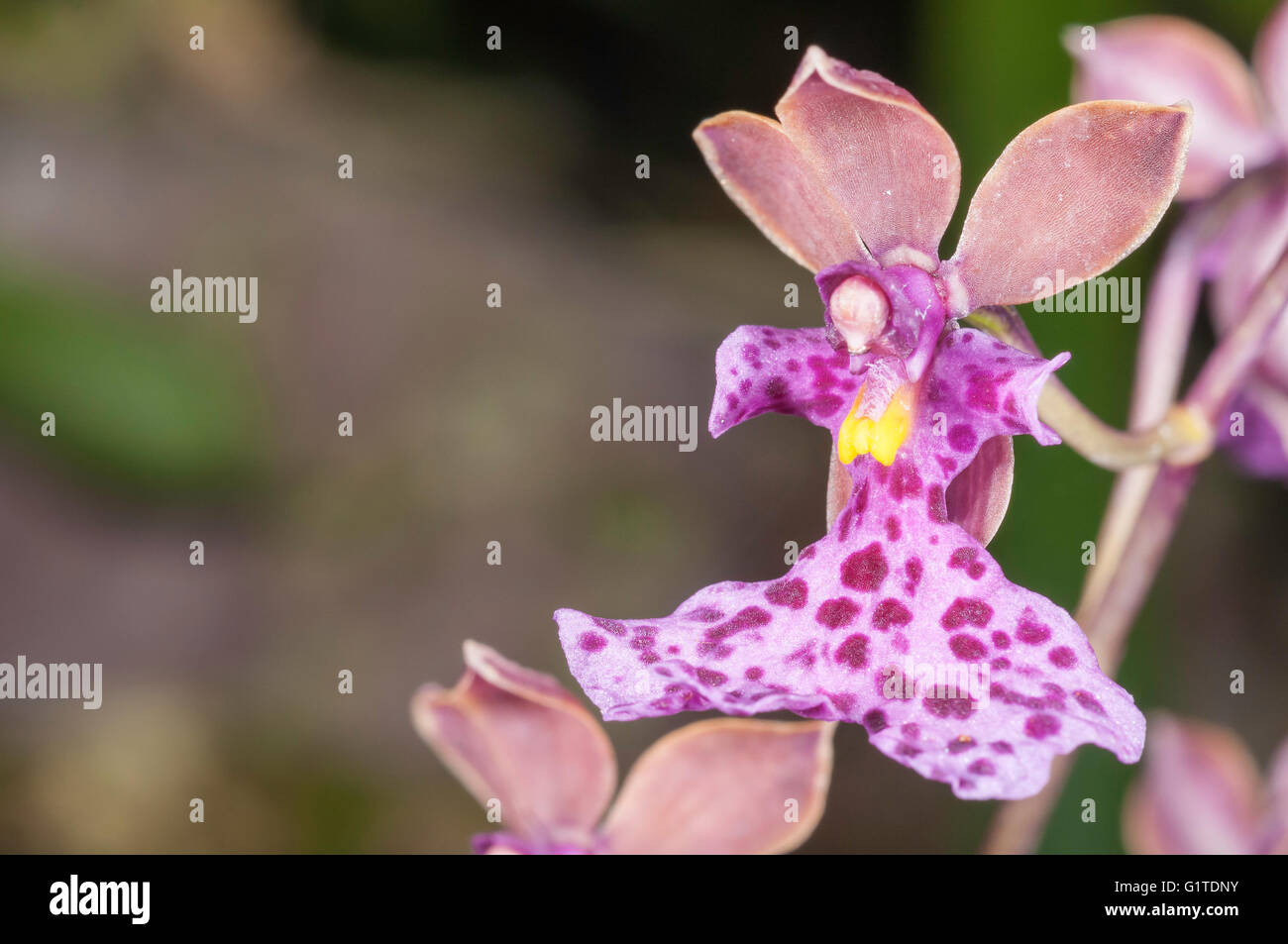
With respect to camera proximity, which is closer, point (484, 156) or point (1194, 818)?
point (1194, 818)

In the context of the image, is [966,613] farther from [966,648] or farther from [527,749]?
[527,749]

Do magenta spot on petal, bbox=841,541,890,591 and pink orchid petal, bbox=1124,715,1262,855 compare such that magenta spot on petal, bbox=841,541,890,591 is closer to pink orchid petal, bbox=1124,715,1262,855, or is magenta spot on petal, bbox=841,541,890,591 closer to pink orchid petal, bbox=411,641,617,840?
pink orchid petal, bbox=411,641,617,840

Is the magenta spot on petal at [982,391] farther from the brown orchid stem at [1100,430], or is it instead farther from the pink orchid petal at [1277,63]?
the pink orchid petal at [1277,63]

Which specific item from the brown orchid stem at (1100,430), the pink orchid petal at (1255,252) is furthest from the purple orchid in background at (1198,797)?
the brown orchid stem at (1100,430)

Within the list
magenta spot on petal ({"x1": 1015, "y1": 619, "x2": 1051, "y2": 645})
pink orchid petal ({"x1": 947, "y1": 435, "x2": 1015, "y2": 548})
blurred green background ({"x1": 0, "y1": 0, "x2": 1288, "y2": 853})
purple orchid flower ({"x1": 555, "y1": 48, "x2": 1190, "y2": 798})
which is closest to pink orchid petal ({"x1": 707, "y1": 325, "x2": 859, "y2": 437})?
purple orchid flower ({"x1": 555, "y1": 48, "x2": 1190, "y2": 798})

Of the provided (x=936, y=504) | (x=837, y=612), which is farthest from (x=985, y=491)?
(x=837, y=612)
